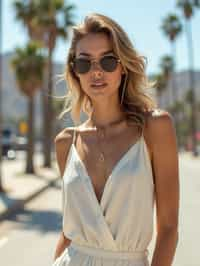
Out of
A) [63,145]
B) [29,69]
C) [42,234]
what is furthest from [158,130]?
[29,69]

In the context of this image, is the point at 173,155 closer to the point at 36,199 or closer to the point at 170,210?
the point at 170,210

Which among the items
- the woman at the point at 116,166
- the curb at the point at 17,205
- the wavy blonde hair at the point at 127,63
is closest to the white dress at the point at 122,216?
the woman at the point at 116,166

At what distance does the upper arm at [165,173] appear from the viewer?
226 cm

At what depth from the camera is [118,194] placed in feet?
7.34

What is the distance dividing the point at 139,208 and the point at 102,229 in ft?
0.54

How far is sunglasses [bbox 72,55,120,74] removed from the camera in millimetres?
2453

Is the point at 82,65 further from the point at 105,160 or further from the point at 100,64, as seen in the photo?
the point at 105,160

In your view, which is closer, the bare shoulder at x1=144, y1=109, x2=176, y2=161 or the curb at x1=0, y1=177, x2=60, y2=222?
the bare shoulder at x1=144, y1=109, x2=176, y2=161

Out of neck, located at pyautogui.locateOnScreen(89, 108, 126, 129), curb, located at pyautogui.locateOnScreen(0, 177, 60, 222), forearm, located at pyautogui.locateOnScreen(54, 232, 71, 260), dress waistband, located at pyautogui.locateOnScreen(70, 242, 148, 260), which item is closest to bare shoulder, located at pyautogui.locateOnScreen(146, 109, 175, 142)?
neck, located at pyautogui.locateOnScreen(89, 108, 126, 129)

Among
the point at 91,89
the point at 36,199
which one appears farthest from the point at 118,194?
the point at 36,199

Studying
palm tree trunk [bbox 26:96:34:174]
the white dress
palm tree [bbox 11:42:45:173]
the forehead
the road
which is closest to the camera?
the white dress

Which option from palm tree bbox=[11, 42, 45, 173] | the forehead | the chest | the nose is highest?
palm tree bbox=[11, 42, 45, 173]

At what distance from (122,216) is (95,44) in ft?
2.49

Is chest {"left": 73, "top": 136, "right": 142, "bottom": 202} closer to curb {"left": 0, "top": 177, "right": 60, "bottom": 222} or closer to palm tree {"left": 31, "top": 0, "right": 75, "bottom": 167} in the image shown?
curb {"left": 0, "top": 177, "right": 60, "bottom": 222}
